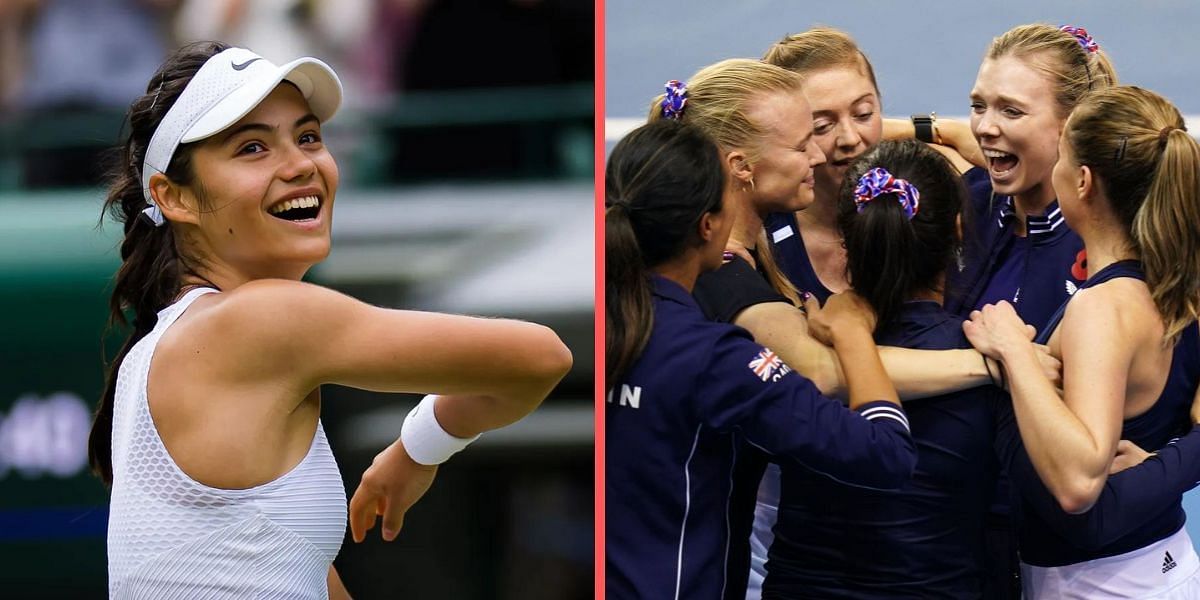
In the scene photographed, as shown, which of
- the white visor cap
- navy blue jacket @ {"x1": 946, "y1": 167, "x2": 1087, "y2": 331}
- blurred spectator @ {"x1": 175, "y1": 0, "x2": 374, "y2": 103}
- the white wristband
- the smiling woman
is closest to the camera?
the smiling woman

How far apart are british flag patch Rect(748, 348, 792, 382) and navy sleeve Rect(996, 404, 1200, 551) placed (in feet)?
1.09

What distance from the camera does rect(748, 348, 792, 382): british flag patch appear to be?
1.86m

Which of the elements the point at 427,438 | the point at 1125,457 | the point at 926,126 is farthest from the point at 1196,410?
the point at 427,438

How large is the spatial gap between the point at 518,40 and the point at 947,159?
0.87m

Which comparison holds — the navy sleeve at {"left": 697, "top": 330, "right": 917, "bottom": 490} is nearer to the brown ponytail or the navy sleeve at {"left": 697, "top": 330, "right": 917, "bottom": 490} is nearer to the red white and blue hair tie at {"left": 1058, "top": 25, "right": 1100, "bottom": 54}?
the brown ponytail

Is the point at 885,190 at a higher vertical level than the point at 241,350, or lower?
higher

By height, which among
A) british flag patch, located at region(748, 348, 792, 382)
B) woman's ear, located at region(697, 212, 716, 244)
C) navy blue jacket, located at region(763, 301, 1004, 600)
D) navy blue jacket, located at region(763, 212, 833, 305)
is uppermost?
woman's ear, located at region(697, 212, 716, 244)

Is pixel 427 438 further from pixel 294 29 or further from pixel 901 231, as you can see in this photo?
pixel 294 29

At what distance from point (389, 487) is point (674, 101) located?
699 mm

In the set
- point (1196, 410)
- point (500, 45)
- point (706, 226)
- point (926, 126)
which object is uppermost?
point (500, 45)

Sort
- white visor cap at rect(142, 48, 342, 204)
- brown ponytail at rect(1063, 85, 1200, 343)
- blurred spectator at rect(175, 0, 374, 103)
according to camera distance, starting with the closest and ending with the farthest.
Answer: white visor cap at rect(142, 48, 342, 204) < brown ponytail at rect(1063, 85, 1200, 343) < blurred spectator at rect(175, 0, 374, 103)

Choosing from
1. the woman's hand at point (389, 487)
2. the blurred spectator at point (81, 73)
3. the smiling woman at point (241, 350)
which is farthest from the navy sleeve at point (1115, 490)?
the blurred spectator at point (81, 73)

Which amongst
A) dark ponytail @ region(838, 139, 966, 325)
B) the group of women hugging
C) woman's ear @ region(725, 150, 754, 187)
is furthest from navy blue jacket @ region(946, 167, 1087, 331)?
woman's ear @ region(725, 150, 754, 187)

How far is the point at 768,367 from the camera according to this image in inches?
73.3
